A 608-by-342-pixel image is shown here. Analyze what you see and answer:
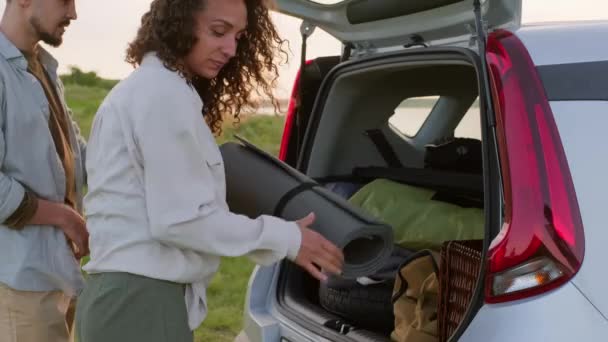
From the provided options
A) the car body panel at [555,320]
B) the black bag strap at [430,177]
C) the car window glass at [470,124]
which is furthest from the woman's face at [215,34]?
the car window glass at [470,124]

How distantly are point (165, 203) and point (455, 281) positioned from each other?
0.82 m

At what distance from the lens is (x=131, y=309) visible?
2.12 m

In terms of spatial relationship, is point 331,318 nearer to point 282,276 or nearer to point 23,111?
point 282,276

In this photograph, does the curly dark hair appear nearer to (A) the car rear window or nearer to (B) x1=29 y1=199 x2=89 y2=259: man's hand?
(B) x1=29 y1=199 x2=89 y2=259: man's hand

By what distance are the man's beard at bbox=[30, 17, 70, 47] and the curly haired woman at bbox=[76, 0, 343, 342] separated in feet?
2.19

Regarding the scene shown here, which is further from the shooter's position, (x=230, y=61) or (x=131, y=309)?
(x=230, y=61)

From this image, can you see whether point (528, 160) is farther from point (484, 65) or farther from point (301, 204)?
point (301, 204)

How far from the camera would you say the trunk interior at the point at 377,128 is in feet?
9.07

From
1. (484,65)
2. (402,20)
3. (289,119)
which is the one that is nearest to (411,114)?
(289,119)

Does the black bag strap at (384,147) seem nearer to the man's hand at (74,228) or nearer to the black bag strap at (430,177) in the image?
the black bag strap at (430,177)

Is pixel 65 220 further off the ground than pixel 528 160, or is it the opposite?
pixel 528 160

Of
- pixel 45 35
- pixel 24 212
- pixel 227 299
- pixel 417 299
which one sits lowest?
pixel 227 299

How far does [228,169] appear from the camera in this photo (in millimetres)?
2572

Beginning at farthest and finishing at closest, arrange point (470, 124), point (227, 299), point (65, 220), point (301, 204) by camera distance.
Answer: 1. point (227, 299)
2. point (470, 124)
3. point (65, 220)
4. point (301, 204)
